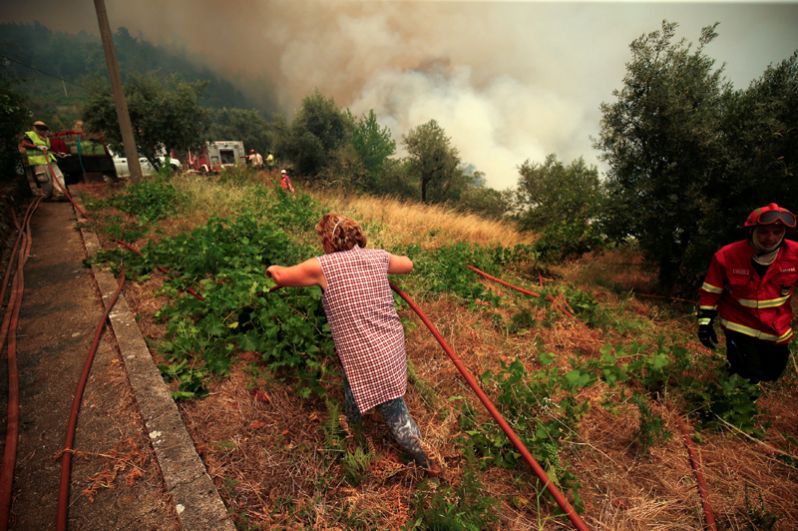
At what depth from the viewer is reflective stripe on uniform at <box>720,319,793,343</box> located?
287 cm

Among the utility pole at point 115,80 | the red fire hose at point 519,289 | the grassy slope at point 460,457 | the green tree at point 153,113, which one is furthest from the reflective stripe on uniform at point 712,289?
the green tree at point 153,113

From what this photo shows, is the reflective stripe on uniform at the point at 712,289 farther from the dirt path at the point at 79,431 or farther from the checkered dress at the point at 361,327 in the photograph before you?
the dirt path at the point at 79,431

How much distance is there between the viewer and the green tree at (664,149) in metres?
6.30

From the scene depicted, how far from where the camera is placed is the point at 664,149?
677 cm

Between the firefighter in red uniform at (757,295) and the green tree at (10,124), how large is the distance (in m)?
12.6

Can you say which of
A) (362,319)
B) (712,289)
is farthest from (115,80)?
(712,289)

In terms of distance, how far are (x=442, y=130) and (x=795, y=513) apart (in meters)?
23.5

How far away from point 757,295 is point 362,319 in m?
3.43

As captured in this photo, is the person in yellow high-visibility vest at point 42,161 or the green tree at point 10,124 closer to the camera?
the green tree at point 10,124

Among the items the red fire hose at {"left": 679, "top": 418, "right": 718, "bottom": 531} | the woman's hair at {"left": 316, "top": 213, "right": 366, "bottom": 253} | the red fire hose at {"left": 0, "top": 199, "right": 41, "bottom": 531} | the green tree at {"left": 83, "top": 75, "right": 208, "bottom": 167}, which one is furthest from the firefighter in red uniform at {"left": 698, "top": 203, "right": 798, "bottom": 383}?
the green tree at {"left": 83, "top": 75, "right": 208, "bottom": 167}

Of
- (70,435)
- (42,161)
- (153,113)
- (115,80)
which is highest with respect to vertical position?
(115,80)

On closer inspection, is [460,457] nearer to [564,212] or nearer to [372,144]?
[564,212]

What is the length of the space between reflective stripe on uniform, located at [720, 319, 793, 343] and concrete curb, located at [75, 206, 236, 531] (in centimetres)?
430

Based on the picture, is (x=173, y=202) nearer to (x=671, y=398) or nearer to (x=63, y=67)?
(x=671, y=398)
